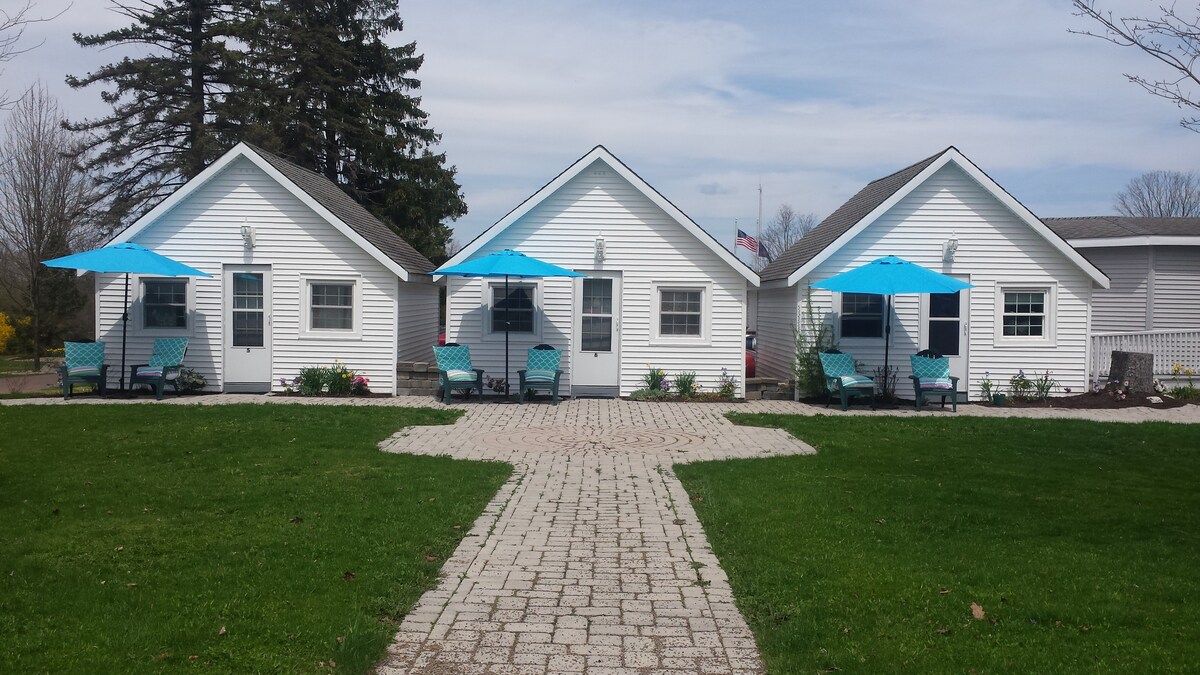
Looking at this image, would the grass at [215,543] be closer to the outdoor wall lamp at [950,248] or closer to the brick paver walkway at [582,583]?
the brick paver walkway at [582,583]

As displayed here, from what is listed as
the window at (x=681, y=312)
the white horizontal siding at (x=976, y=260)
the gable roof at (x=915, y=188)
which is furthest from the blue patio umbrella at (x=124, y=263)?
the white horizontal siding at (x=976, y=260)

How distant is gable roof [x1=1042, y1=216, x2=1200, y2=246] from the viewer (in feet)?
77.3

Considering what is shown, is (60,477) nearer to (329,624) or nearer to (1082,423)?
(329,624)

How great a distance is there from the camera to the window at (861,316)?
1922 cm

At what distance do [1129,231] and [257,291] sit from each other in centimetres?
2068

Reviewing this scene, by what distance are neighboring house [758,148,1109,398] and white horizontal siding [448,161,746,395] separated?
5.50ft

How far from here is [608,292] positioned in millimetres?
19312

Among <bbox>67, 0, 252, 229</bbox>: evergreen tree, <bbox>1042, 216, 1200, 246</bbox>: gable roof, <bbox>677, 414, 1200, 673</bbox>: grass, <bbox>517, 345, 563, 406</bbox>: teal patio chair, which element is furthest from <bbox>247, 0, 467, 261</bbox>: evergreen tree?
<bbox>677, 414, 1200, 673</bbox>: grass

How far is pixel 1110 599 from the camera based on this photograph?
6090mm

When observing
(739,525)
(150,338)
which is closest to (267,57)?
(150,338)

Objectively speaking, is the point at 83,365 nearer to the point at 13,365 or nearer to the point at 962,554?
the point at 13,365

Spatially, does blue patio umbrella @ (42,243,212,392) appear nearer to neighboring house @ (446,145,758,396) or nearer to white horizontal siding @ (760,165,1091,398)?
neighboring house @ (446,145,758,396)

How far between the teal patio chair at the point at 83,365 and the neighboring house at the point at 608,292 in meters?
6.24

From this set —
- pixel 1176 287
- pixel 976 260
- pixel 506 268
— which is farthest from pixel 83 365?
pixel 1176 287
